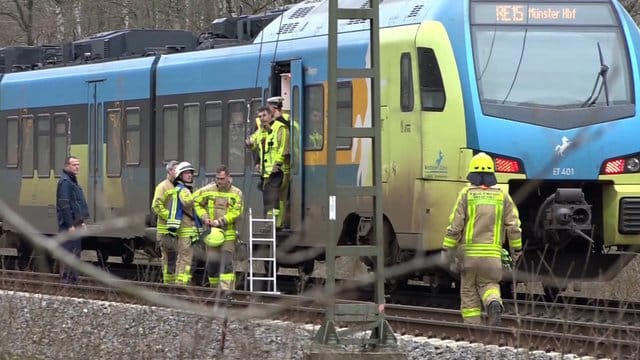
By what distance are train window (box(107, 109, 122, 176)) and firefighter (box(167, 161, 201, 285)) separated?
121 inches

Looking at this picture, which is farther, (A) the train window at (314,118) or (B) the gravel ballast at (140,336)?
(A) the train window at (314,118)

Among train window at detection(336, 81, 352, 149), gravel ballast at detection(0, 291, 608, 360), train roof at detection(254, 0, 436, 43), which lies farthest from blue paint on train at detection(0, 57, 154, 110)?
gravel ballast at detection(0, 291, 608, 360)

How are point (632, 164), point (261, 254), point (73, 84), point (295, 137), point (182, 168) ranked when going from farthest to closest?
point (73, 84)
point (182, 168)
point (261, 254)
point (295, 137)
point (632, 164)

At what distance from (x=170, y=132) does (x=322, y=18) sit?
141 inches

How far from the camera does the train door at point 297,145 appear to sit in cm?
1455

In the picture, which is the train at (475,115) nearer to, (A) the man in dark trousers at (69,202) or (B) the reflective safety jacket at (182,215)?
(B) the reflective safety jacket at (182,215)

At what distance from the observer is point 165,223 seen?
1564cm

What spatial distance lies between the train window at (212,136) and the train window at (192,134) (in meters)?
0.19

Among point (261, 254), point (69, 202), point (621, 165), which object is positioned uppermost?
point (621, 165)

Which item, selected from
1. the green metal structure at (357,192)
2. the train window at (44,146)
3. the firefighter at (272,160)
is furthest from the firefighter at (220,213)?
the train window at (44,146)

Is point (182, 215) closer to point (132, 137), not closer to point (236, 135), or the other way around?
point (236, 135)

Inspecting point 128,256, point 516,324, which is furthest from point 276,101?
point 128,256

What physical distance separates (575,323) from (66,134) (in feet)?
37.0

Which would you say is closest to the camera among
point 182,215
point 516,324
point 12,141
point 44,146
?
point 516,324
